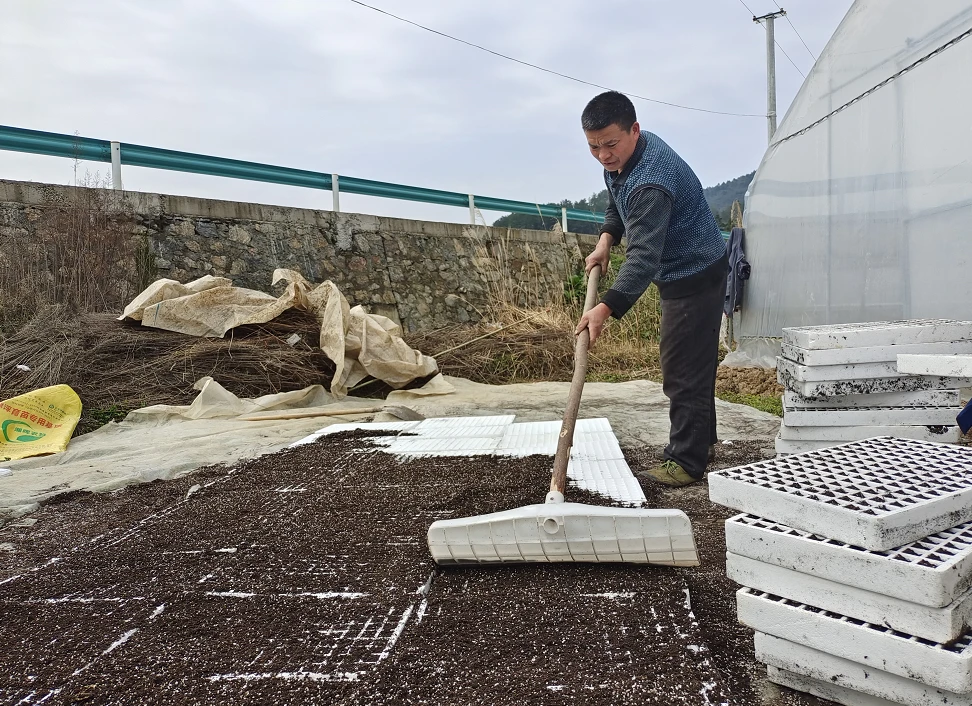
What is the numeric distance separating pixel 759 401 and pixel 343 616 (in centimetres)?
405

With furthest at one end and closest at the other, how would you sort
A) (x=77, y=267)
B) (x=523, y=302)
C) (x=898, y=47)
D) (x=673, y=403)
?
(x=523, y=302), (x=77, y=267), (x=898, y=47), (x=673, y=403)

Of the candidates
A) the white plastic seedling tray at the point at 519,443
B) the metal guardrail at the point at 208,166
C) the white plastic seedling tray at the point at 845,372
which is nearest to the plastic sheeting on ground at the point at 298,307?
the white plastic seedling tray at the point at 519,443

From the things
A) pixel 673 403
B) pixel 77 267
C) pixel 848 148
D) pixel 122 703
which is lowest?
pixel 122 703

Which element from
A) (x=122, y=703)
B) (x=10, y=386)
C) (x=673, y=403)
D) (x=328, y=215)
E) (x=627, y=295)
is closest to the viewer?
(x=122, y=703)

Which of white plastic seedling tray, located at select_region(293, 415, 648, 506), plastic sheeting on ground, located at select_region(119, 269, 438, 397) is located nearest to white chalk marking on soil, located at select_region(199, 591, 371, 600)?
white plastic seedling tray, located at select_region(293, 415, 648, 506)

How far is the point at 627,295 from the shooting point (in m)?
2.20

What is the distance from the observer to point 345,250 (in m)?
7.43

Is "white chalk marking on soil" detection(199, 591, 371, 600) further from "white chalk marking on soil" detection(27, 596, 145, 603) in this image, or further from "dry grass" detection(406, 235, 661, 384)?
"dry grass" detection(406, 235, 661, 384)

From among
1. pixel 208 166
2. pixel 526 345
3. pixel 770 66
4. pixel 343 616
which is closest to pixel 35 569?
pixel 343 616

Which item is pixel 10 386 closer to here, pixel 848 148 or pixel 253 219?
pixel 253 219

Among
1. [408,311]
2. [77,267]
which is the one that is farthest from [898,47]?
[77,267]

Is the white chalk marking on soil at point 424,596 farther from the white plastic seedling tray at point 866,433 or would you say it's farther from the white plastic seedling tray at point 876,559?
the white plastic seedling tray at point 866,433

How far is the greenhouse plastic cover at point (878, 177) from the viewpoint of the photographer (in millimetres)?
3043

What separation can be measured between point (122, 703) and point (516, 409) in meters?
3.67
